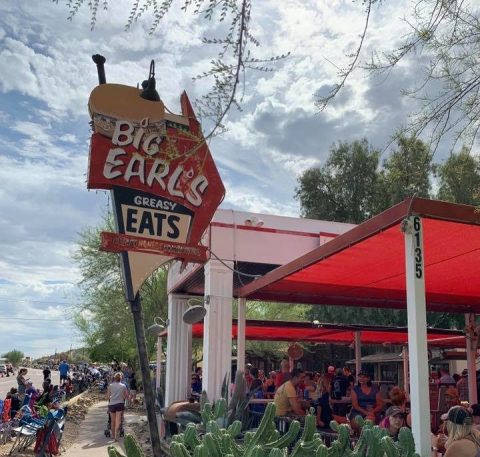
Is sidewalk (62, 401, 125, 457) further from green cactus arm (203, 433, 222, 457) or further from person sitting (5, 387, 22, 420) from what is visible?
green cactus arm (203, 433, 222, 457)

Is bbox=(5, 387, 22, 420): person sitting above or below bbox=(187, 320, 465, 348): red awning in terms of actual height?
below

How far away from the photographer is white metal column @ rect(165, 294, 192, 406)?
12672 mm

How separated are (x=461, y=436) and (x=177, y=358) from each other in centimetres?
901

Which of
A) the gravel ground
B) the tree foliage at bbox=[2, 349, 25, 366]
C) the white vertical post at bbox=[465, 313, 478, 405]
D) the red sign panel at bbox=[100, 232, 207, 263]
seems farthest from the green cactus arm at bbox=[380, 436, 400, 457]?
the tree foliage at bbox=[2, 349, 25, 366]

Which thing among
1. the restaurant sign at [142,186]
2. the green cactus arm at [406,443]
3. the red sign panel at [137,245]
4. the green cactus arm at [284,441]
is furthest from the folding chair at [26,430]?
the green cactus arm at [406,443]

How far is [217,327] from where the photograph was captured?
33.1ft

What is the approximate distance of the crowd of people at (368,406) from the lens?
4406 mm

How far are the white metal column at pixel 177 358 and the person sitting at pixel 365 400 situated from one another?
4907 millimetres

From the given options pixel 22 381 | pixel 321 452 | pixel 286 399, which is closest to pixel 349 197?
pixel 22 381

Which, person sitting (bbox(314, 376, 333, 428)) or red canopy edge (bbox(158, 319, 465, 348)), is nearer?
person sitting (bbox(314, 376, 333, 428))

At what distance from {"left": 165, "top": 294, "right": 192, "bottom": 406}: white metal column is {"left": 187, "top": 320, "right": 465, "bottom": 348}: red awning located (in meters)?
1.50

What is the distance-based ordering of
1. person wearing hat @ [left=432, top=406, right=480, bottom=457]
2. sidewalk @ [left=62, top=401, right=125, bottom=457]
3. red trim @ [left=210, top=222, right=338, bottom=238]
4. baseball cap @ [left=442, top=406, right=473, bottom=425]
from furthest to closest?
sidewalk @ [left=62, top=401, right=125, bottom=457], red trim @ [left=210, top=222, right=338, bottom=238], baseball cap @ [left=442, top=406, right=473, bottom=425], person wearing hat @ [left=432, top=406, right=480, bottom=457]

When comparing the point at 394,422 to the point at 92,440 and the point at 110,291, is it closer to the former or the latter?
the point at 92,440

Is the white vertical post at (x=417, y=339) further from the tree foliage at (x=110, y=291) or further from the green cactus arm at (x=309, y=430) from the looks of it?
the tree foliage at (x=110, y=291)
